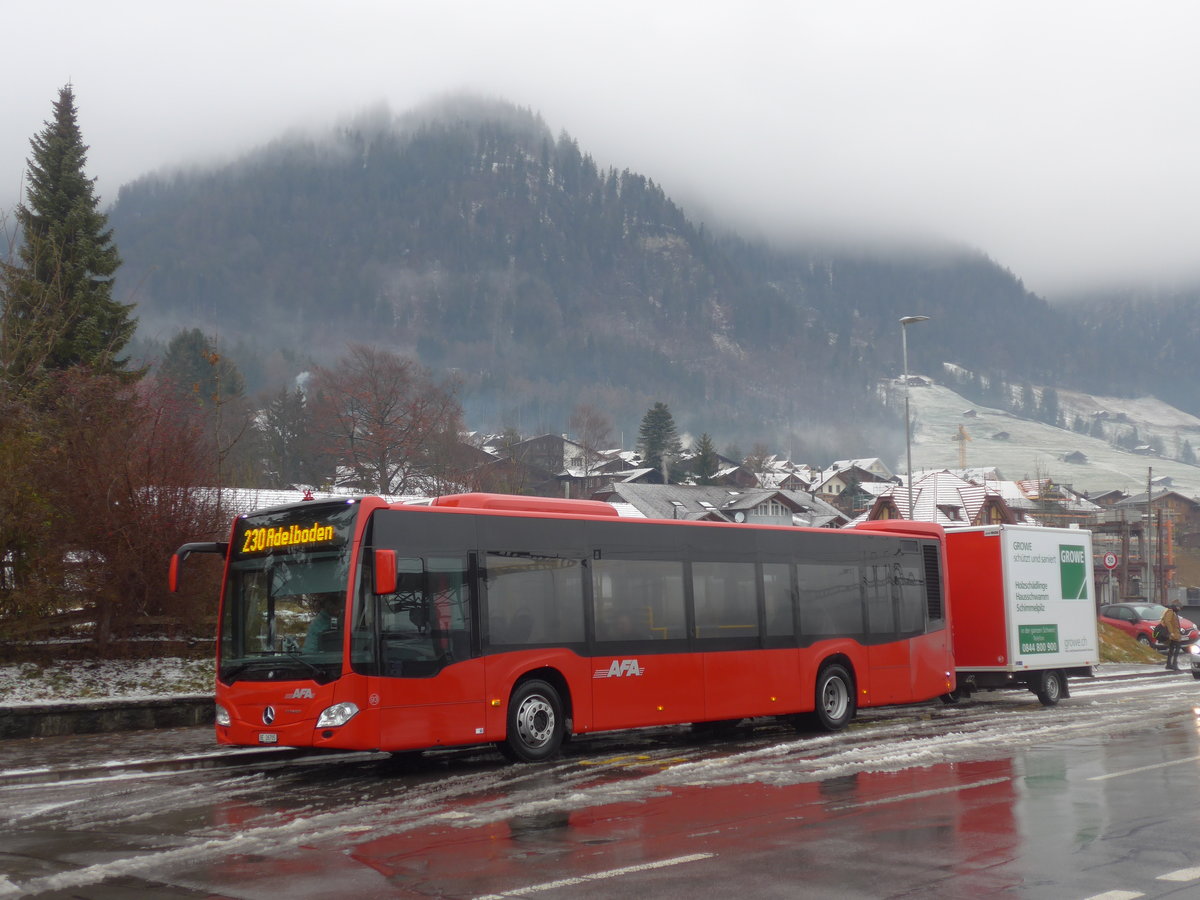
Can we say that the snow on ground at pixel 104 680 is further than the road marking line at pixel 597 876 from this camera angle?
Yes

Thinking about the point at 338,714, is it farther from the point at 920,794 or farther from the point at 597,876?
the point at 920,794

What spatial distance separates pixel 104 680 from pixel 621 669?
9972mm

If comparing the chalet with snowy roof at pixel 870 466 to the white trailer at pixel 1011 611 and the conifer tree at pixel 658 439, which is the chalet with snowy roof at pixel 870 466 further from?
the white trailer at pixel 1011 611

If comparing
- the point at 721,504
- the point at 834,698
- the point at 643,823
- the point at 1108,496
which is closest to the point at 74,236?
the point at 834,698

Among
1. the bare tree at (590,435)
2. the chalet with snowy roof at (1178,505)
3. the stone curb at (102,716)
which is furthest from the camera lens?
the chalet with snowy roof at (1178,505)

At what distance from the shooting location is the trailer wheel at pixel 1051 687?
21.9 m

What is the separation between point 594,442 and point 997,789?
432 ft

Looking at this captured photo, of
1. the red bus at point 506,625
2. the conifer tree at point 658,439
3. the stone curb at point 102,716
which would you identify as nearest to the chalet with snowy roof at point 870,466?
the conifer tree at point 658,439

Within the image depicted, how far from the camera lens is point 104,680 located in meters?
20.3

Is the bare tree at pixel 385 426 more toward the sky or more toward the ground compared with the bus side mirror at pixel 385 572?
more toward the sky

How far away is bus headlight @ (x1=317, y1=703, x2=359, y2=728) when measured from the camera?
1235 cm

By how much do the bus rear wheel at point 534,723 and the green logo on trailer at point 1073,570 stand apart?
12317mm

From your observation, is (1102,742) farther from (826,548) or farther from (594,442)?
(594,442)

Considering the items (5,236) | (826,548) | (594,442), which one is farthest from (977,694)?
(594,442)
